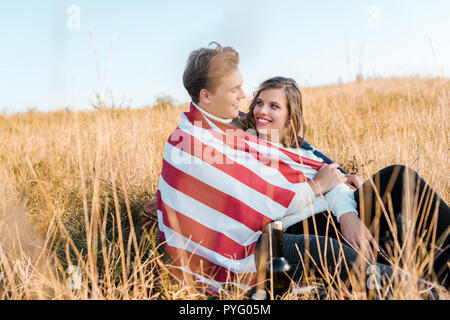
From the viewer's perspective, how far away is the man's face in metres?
2.23

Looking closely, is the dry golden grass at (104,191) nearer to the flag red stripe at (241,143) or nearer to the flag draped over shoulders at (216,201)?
the flag draped over shoulders at (216,201)

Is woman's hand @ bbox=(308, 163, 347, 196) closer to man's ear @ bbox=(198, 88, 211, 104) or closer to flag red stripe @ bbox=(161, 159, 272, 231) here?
flag red stripe @ bbox=(161, 159, 272, 231)

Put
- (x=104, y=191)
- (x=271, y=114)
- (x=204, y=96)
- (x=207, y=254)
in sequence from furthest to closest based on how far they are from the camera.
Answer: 1. (x=104, y=191)
2. (x=271, y=114)
3. (x=204, y=96)
4. (x=207, y=254)

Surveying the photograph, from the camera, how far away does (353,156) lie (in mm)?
3494

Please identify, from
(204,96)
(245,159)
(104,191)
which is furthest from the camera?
(104,191)

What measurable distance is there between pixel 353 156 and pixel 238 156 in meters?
1.75

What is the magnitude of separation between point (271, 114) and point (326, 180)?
0.58m

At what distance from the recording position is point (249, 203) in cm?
205

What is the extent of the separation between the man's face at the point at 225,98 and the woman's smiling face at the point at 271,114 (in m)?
0.30

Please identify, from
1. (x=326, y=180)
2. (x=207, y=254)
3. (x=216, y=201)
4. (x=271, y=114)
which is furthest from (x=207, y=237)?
(x=271, y=114)

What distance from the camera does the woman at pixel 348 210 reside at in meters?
1.86

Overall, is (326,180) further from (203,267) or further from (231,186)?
(203,267)

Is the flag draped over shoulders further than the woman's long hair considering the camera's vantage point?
No

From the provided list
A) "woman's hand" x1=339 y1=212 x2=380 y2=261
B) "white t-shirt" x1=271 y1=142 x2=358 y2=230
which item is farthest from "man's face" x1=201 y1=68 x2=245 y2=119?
"woman's hand" x1=339 y1=212 x2=380 y2=261
